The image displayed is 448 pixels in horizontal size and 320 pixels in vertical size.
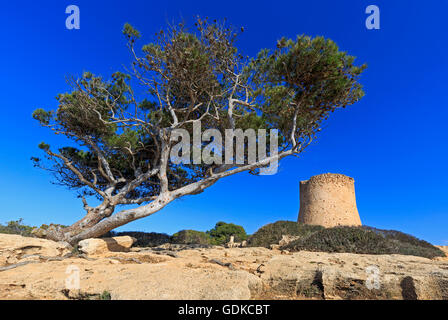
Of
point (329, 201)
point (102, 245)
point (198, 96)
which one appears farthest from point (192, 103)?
point (329, 201)

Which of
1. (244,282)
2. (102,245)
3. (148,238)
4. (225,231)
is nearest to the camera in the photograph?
(244,282)

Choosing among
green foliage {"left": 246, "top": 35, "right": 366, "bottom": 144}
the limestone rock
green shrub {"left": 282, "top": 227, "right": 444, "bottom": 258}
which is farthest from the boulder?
green foliage {"left": 246, "top": 35, "right": 366, "bottom": 144}

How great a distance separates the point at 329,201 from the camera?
1903cm

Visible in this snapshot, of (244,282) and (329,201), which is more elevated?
(329,201)

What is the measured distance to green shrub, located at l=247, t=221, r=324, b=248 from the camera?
35.1 ft

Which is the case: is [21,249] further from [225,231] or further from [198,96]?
[225,231]

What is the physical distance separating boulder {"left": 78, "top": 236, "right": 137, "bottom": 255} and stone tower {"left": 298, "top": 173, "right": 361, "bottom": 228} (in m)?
14.3

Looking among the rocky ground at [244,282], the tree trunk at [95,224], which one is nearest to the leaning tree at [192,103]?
the tree trunk at [95,224]

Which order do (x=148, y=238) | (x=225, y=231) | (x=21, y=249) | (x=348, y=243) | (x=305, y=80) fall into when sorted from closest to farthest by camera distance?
1. (x=21, y=249)
2. (x=348, y=243)
3. (x=305, y=80)
4. (x=148, y=238)
5. (x=225, y=231)

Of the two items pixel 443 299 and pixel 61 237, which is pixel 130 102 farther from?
pixel 443 299

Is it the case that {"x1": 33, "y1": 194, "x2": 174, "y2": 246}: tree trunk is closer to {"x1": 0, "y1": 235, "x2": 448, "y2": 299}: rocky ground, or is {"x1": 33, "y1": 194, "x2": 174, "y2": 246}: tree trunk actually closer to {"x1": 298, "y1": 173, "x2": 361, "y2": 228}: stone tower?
{"x1": 0, "y1": 235, "x2": 448, "y2": 299}: rocky ground

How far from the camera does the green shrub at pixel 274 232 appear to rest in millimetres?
10711

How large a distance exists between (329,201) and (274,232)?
9.58 meters

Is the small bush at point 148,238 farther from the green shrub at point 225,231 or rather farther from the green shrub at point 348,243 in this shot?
the green shrub at point 225,231
